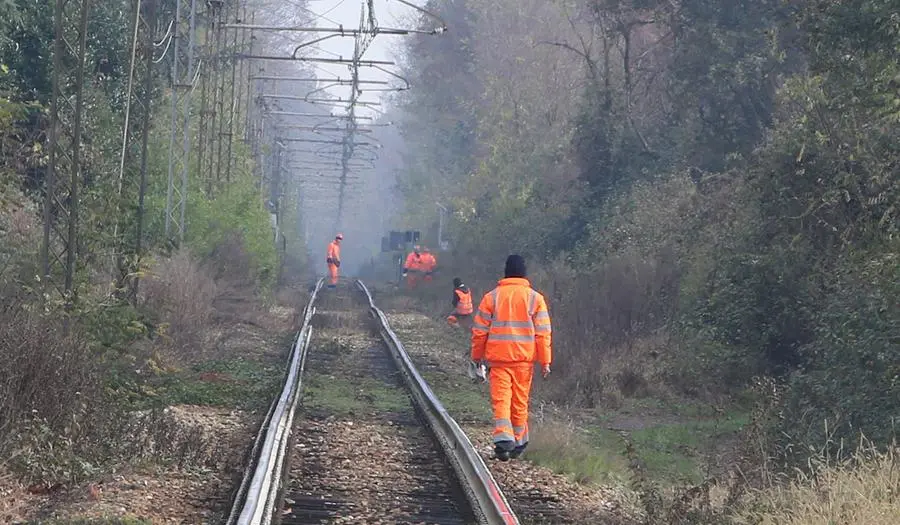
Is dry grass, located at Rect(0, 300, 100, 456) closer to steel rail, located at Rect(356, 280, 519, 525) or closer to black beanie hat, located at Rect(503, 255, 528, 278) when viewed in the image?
steel rail, located at Rect(356, 280, 519, 525)

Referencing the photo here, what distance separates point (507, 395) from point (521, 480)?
2.81 ft

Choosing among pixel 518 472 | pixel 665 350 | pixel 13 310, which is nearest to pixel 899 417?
pixel 518 472

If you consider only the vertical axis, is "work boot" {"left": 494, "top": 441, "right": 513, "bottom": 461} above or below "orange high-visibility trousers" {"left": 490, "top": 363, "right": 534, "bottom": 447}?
below

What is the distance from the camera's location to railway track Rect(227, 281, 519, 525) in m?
10.8

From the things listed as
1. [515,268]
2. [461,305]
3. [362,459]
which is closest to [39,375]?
[362,459]

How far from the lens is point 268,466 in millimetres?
11852

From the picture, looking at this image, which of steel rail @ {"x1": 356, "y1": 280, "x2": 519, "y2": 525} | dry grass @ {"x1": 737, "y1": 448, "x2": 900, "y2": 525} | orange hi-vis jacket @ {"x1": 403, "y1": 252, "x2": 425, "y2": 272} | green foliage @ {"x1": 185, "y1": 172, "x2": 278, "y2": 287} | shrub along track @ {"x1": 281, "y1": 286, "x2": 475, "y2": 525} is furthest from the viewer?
orange hi-vis jacket @ {"x1": 403, "y1": 252, "x2": 425, "y2": 272}

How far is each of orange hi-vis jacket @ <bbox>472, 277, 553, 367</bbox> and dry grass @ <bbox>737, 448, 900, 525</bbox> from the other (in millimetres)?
3078

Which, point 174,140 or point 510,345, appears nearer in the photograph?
point 510,345

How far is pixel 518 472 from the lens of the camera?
513 inches

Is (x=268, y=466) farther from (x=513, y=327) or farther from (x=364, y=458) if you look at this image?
Answer: (x=513, y=327)

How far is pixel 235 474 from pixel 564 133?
1609 inches

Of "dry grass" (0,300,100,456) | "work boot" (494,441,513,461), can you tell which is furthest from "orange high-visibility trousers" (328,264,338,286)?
"dry grass" (0,300,100,456)

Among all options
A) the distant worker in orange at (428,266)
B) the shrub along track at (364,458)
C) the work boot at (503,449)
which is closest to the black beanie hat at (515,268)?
the work boot at (503,449)
